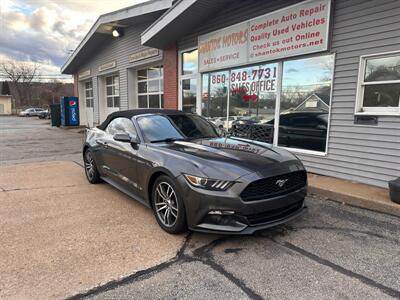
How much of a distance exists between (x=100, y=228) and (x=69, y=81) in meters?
85.1

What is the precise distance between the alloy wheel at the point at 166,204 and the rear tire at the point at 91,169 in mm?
2448

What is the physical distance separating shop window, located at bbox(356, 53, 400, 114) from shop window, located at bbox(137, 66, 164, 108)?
808 centimetres

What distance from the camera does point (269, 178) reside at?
10.3ft

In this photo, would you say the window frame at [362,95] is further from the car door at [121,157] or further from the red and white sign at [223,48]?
the car door at [121,157]

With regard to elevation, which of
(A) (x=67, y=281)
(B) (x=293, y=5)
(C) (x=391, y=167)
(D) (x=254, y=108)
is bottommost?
(A) (x=67, y=281)

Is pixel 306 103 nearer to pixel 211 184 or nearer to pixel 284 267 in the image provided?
pixel 211 184

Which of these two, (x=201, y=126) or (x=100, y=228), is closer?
(x=100, y=228)

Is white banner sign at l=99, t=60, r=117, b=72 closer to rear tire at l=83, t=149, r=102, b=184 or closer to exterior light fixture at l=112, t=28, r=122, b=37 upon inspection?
exterior light fixture at l=112, t=28, r=122, b=37

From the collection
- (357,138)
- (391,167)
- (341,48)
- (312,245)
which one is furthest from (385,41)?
(312,245)

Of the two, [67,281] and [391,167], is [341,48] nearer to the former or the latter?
[391,167]

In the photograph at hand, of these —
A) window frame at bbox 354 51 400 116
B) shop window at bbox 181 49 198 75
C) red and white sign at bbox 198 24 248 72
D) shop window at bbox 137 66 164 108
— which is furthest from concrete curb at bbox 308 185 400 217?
shop window at bbox 137 66 164 108

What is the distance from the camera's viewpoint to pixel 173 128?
4.46 m

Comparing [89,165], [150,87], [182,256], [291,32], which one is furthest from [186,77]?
[182,256]

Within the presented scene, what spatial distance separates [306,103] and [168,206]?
426 centimetres
